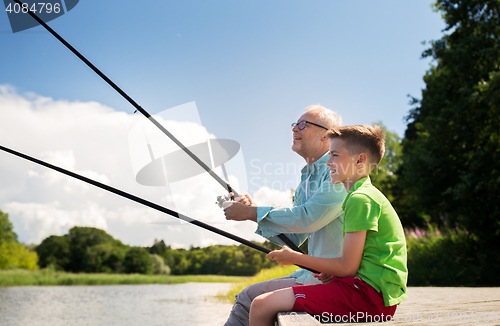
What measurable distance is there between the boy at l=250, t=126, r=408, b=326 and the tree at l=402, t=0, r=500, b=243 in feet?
31.2

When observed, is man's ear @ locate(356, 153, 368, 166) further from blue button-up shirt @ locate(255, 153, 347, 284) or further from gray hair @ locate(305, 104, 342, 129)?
gray hair @ locate(305, 104, 342, 129)

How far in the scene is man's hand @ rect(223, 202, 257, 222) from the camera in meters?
1.97

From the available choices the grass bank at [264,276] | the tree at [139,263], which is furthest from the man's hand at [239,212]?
the tree at [139,263]

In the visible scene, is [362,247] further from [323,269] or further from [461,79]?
[461,79]

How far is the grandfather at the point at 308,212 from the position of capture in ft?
6.19

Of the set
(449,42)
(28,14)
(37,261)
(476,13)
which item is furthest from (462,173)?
(37,261)

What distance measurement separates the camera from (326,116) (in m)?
2.34

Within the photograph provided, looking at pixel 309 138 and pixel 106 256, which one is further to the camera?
pixel 106 256

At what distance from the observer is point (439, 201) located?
38.6 feet

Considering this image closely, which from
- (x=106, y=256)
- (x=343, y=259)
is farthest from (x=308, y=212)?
(x=106, y=256)

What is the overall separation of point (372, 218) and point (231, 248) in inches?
545

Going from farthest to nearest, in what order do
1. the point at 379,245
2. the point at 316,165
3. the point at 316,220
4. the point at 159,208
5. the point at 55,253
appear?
the point at 55,253 < the point at 316,165 < the point at 316,220 < the point at 159,208 < the point at 379,245

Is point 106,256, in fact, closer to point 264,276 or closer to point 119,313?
point 119,313

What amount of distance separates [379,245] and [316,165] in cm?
92
